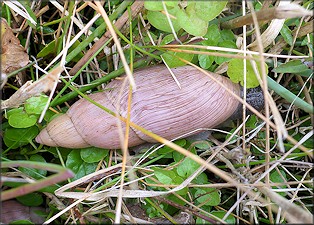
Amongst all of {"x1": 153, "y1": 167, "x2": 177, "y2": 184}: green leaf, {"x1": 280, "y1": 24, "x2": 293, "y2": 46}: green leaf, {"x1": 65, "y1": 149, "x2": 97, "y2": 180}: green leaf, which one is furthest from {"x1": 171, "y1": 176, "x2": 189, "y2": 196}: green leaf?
{"x1": 280, "y1": 24, "x2": 293, "y2": 46}: green leaf

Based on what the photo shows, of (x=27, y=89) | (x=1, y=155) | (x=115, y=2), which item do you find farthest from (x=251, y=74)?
(x=1, y=155)

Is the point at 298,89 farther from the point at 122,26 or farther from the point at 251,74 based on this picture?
the point at 122,26

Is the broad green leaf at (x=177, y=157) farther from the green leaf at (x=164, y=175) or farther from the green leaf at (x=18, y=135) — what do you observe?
the green leaf at (x=18, y=135)

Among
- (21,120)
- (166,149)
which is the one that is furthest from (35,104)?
(166,149)

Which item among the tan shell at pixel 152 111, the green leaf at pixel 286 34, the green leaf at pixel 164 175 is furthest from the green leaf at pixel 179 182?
the green leaf at pixel 286 34

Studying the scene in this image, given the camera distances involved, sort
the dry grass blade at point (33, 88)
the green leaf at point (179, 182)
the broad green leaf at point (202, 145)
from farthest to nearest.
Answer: the broad green leaf at point (202, 145)
the green leaf at point (179, 182)
the dry grass blade at point (33, 88)

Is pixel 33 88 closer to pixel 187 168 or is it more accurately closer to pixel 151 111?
pixel 151 111

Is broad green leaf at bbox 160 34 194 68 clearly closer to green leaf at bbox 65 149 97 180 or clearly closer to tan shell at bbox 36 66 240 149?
tan shell at bbox 36 66 240 149
